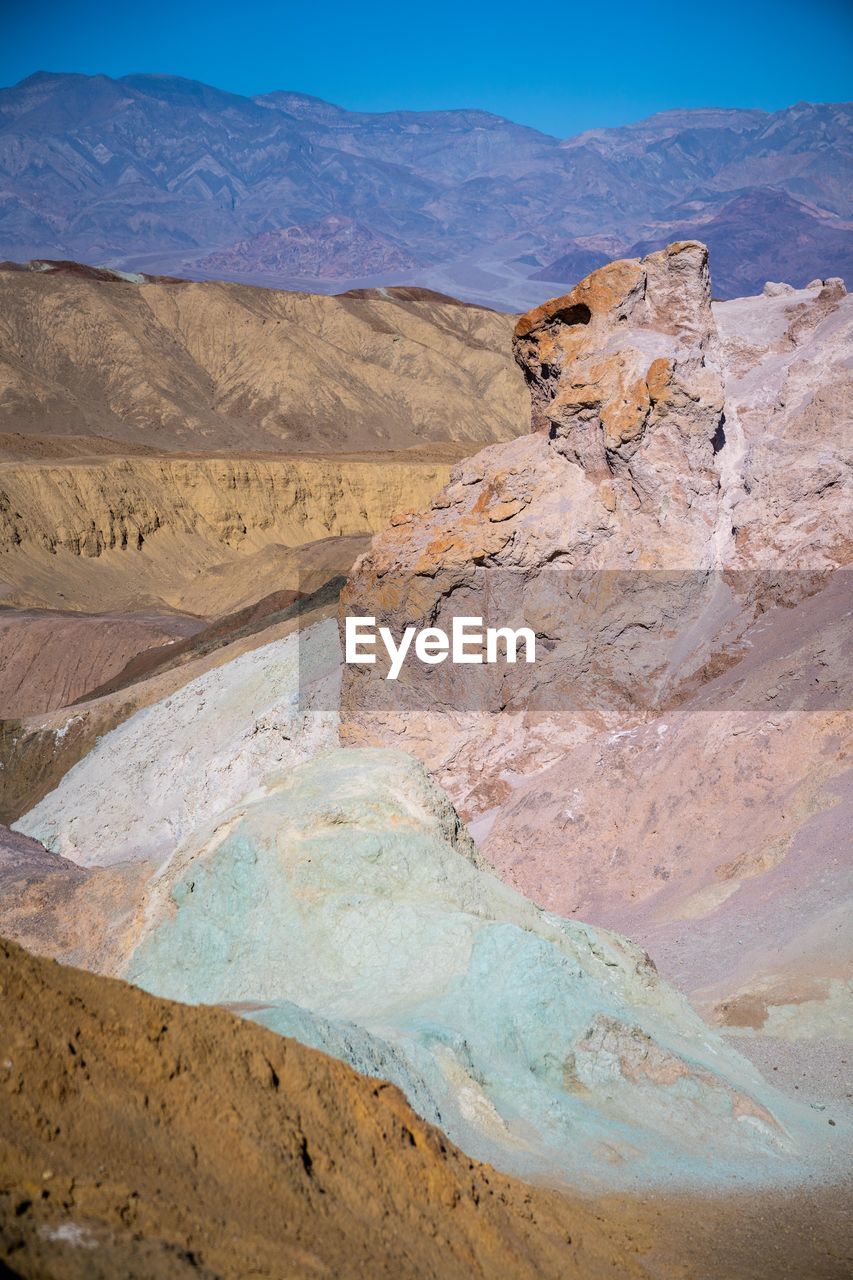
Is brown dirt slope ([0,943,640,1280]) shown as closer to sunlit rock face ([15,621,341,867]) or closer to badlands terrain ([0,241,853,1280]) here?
badlands terrain ([0,241,853,1280])

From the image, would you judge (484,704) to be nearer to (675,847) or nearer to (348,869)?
(675,847)

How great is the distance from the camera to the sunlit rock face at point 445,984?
9.91m

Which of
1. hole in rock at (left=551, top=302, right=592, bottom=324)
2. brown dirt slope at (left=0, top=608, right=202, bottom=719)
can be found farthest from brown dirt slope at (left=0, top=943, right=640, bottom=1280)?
brown dirt slope at (left=0, top=608, right=202, bottom=719)

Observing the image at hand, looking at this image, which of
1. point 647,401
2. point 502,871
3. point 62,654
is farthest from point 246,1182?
point 62,654

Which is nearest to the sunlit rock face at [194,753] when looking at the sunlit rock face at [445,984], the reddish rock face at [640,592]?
the reddish rock face at [640,592]

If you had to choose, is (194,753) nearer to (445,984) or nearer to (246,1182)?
(445,984)

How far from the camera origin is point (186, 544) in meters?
62.0

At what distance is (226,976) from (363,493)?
2183 inches

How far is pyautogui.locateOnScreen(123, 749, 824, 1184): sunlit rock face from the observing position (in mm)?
9914

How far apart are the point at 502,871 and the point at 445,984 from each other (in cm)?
883

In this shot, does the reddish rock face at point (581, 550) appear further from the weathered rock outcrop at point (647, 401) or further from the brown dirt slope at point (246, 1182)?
the brown dirt slope at point (246, 1182)

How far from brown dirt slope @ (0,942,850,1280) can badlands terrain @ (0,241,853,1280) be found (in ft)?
0.09

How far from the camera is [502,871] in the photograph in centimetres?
2031

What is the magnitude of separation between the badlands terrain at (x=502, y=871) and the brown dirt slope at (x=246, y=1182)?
0.09 feet
